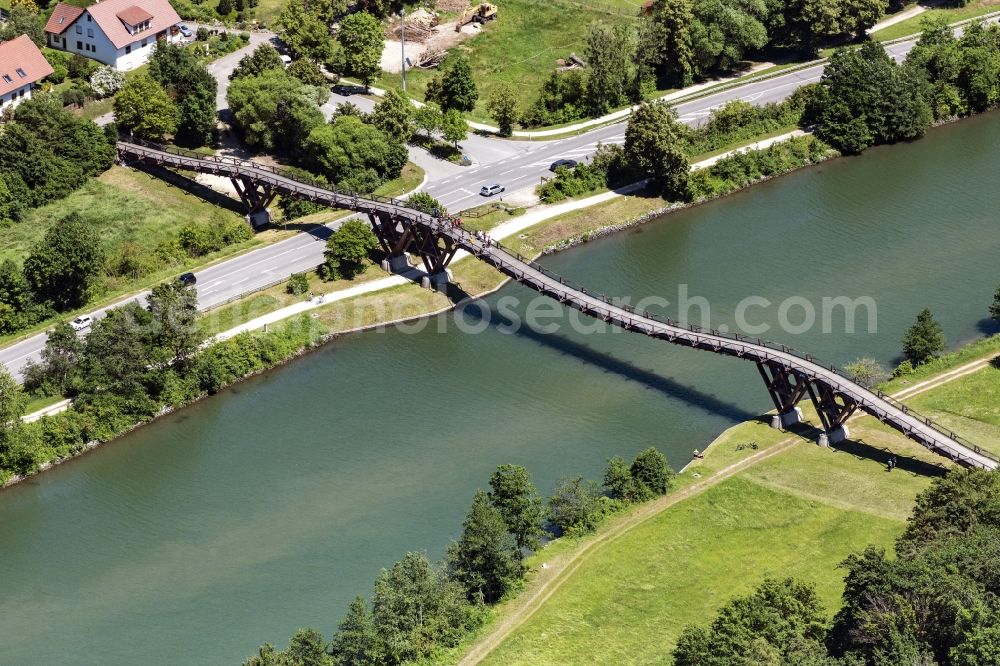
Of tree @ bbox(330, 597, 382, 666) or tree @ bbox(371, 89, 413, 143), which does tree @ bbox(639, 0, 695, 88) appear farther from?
tree @ bbox(330, 597, 382, 666)

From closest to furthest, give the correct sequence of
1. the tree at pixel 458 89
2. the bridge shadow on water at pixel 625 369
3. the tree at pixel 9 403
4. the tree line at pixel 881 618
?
the tree line at pixel 881 618, the tree at pixel 9 403, the bridge shadow on water at pixel 625 369, the tree at pixel 458 89

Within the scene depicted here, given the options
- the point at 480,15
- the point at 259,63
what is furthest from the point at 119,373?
the point at 480,15

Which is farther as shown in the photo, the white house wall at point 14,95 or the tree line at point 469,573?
the white house wall at point 14,95

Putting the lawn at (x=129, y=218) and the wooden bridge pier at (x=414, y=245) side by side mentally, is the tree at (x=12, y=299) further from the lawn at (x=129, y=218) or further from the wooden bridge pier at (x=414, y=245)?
the wooden bridge pier at (x=414, y=245)

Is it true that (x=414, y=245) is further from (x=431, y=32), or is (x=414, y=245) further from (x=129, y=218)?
(x=431, y=32)

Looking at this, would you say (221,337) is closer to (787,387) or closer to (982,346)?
(787,387)

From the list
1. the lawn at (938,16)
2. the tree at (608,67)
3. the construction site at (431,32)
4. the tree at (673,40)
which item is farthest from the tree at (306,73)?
the lawn at (938,16)

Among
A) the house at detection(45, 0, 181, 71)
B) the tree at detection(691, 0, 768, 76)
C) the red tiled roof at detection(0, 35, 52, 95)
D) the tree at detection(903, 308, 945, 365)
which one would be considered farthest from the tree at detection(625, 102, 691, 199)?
the red tiled roof at detection(0, 35, 52, 95)
